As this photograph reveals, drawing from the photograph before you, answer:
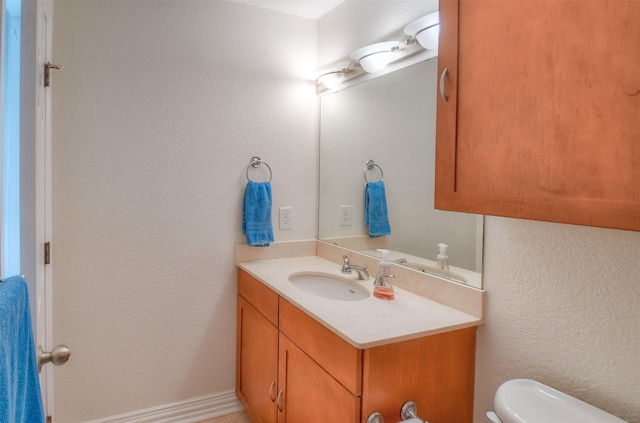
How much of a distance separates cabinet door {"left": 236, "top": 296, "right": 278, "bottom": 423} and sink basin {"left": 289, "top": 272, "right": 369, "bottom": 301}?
27 cm

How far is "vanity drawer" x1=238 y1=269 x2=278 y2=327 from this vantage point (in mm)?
1720

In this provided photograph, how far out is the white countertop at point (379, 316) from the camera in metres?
1.19

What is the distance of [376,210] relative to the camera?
1965 millimetres

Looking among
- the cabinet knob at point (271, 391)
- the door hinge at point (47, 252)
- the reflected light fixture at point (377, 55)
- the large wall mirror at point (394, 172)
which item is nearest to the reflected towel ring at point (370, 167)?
the large wall mirror at point (394, 172)

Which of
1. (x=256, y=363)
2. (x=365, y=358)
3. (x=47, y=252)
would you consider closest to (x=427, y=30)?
(x=365, y=358)

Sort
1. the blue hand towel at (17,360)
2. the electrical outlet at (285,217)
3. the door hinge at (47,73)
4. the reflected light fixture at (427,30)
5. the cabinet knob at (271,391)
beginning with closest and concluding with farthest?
the blue hand towel at (17,360)
the reflected light fixture at (427,30)
the door hinge at (47,73)
the cabinet knob at (271,391)
the electrical outlet at (285,217)

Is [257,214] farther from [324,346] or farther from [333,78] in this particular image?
[324,346]

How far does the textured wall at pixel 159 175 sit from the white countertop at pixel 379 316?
0.66 metres

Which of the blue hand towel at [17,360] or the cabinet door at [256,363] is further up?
the blue hand towel at [17,360]

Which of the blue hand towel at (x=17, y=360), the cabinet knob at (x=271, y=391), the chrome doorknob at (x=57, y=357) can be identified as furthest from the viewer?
the cabinet knob at (x=271, y=391)

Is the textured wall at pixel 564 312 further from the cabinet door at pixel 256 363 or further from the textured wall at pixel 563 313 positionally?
the cabinet door at pixel 256 363

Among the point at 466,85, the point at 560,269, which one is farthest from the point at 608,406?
the point at 466,85

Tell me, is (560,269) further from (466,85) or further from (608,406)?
(466,85)

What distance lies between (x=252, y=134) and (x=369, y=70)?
75 cm
